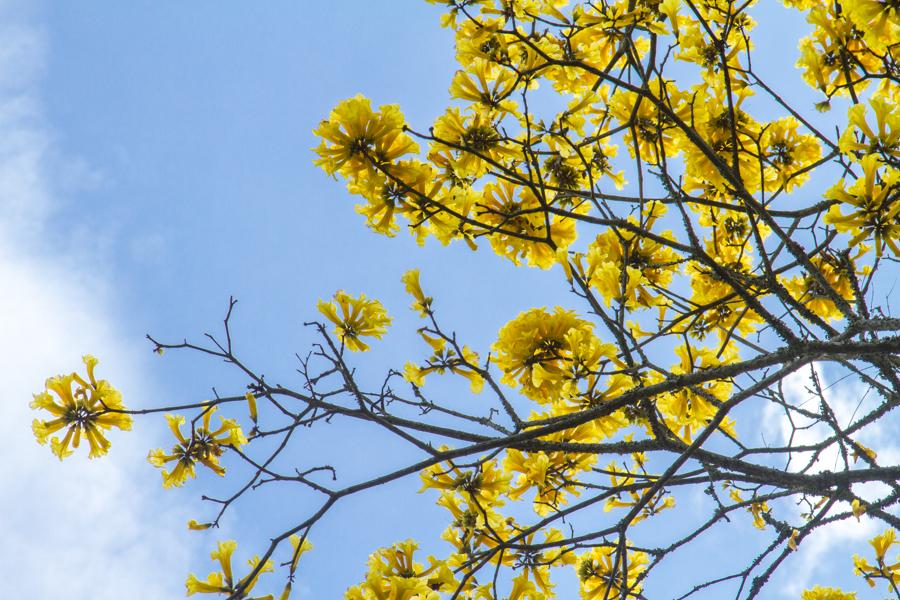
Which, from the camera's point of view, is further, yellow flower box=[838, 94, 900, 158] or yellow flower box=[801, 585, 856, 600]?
yellow flower box=[801, 585, 856, 600]

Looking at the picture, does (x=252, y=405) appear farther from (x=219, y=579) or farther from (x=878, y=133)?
(x=878, y=133)

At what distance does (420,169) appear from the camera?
3436 mm

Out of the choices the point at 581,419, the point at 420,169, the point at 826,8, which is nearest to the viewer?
the point at 581,419

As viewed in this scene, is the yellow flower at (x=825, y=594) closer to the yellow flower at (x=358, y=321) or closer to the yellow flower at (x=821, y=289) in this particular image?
the yellow flower at (x=821, y=289)

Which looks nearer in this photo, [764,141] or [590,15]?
[590,15]

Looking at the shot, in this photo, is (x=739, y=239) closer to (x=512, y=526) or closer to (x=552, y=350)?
(x=552, y=350)

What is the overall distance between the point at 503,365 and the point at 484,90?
1.61 meters

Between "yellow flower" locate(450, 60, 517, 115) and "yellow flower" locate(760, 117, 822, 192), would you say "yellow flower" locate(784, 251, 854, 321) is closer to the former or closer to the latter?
"yellow flower" locate(760, 117, 822, 192)

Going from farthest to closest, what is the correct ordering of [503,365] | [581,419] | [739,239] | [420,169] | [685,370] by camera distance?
1. [739,239]
2. [685,370]
3. [503,365]
4. [420,169]
5. [581,419]

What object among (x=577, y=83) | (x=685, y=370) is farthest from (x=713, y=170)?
(x=685, y=370)

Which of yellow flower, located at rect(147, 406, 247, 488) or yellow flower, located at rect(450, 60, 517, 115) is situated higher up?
yellow flower, located at rect(450, 60, 517, 115)

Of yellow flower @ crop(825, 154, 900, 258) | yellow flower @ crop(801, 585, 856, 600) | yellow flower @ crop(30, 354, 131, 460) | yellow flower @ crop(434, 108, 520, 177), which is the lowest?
yellow flower @ crop(801, 585, 856, 600)

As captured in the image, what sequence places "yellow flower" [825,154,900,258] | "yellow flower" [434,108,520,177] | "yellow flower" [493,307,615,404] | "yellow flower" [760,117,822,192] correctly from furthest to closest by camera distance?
"yellow flower" [760,117,822,192] < "yellow flower" [434,108,520,177] < "yellow flower" [493,307,615,404] < "yellow flower" [825,154,900,258]

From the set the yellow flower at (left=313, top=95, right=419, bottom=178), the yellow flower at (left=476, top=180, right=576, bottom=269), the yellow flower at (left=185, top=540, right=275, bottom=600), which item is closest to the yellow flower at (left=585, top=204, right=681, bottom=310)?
the yellow flower at (left=476, top=180, right=576, bottom=269)
